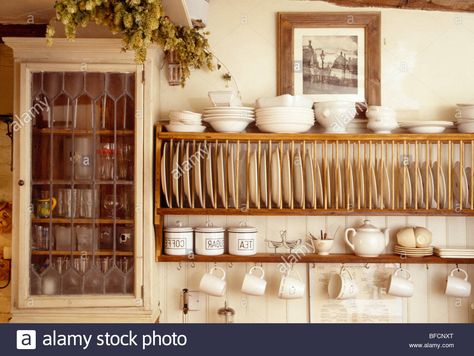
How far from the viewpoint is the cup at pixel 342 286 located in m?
2.46

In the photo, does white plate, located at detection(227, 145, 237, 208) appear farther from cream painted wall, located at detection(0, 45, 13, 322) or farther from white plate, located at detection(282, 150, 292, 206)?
cream painted wall, located at detection(0, 45, 13, 322)

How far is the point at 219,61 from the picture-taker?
2.64 meters

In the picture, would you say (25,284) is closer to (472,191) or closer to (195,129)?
(195,129)

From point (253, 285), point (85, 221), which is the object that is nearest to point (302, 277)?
point (253, 285)

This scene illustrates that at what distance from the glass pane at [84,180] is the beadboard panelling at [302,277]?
352 mm

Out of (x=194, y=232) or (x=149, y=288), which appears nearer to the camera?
(x=149, y=288)

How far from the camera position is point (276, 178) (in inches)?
94.7

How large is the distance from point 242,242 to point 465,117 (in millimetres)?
1175

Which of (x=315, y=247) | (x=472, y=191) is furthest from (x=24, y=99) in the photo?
(x=472, y=191)

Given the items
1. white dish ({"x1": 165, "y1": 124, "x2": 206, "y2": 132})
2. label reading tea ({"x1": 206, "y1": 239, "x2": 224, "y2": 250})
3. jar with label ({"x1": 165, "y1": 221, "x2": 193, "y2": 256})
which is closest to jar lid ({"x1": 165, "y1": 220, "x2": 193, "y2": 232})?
jar with label ({"x1": 165, "y1": 221, "x2": 193, "y2": 256})

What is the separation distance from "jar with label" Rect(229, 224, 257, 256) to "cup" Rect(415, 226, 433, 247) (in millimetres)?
759

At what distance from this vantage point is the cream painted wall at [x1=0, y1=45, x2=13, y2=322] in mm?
2621

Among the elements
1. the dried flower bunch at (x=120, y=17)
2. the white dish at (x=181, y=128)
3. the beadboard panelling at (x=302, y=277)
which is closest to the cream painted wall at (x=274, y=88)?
the beadboard panelling at (x=302, y=277)

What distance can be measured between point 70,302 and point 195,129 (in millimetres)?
936
